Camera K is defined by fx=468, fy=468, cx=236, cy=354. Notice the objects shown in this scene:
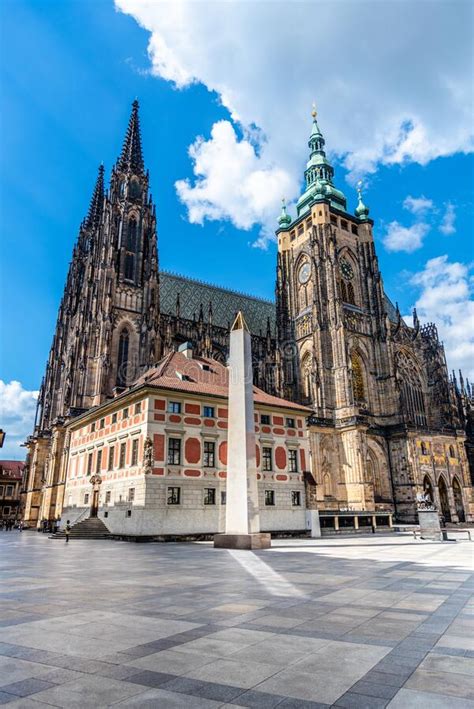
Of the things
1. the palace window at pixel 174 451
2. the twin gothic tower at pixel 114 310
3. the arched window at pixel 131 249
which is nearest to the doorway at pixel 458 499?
the twin gothic tower at pixel 114 310

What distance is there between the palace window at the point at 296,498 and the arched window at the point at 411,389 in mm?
31360

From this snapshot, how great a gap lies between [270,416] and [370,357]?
98.7 feet

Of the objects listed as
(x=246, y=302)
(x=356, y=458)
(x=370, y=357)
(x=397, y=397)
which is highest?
(x=246, y=302)

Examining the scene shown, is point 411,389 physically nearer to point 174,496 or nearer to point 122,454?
point 174,496

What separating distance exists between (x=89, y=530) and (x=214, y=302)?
42.3 metres

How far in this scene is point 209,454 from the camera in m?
28.0

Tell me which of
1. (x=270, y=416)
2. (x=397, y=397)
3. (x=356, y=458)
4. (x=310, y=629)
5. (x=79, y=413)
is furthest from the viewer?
(x=397, y=397)

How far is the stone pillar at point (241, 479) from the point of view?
18.1 meters

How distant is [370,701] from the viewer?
3.52 metres

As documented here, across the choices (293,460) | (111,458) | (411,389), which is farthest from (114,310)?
(411,389)

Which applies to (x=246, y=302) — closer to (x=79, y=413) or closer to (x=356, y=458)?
(x=356, y=458)

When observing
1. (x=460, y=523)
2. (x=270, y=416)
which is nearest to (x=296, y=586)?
(x=270, y=416)

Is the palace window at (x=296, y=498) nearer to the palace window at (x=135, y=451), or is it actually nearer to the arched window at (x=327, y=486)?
the palace window at (x=135, y=451)

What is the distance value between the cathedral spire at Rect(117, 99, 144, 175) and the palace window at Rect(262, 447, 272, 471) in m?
39.2
